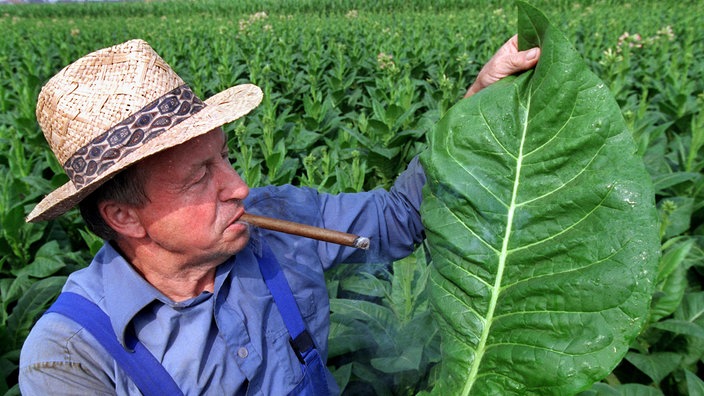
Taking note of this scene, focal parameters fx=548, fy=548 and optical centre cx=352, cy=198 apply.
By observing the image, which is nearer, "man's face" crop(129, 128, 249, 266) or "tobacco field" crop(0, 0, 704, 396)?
"man's face" crop(129, 128, 249, 266)

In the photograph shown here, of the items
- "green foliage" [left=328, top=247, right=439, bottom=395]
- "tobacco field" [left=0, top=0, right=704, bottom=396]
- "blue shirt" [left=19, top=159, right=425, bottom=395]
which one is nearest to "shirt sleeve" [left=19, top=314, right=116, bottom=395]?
"blue shirt" [left=19, top=159, right=425, bottom=395]

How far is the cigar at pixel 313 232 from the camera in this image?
3.84ft

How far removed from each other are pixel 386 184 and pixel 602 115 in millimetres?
3941

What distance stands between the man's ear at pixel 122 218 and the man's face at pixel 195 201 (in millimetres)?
20

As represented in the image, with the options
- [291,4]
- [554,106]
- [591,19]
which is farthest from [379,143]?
[291,4]

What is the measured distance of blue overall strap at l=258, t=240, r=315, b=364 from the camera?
1.60m

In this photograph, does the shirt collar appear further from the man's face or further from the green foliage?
the green foliage

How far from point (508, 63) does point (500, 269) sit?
48cm

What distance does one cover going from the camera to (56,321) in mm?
1353

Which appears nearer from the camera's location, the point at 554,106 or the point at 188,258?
the point at 554,106

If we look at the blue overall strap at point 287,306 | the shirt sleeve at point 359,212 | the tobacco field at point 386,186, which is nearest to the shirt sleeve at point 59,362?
the blue overall strap at point 287,306

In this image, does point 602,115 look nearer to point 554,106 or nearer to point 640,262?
point 554,106

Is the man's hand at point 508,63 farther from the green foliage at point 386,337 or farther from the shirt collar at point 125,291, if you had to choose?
the green foliage at point 386,337

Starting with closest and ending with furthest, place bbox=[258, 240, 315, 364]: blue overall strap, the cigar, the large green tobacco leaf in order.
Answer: the large green tobacco leaf
the cigar
bbox=[258, 240, 315, 364]: blue overall strap
